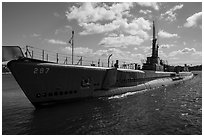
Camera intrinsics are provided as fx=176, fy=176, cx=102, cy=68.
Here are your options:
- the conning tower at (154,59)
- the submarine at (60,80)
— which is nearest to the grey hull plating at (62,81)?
the submarine at (60,80)

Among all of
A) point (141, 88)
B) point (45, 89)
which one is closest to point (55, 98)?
point (45, 89)

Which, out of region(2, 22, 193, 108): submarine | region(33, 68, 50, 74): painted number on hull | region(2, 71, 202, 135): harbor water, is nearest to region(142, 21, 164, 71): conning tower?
region(2, 22, 193, 108): submarine

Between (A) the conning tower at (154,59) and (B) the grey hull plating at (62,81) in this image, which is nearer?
(B) the grey hull plating at (62,81)

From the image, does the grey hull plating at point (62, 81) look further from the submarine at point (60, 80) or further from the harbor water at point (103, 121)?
the harbor water at point (103, 121)

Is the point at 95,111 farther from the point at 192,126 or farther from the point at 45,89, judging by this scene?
the point at 192,126

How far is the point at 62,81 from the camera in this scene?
1744 cm

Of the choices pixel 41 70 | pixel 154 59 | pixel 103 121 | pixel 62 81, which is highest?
pixel 154 59

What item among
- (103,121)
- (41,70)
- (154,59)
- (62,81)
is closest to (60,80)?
(62,81)

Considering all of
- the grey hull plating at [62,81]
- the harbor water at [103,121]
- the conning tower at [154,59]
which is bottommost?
the harbor water at [103,121]

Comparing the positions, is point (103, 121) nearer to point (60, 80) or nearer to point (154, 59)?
point (60, 80)

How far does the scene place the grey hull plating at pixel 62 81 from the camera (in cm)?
1541

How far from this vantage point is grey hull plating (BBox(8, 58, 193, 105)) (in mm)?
15411

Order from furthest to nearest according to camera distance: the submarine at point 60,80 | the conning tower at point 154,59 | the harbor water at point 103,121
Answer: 1. the conning tower at point 154,59
2. the submarine at point 60,80
3. the harbor water at point 103,121

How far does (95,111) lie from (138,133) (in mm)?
5707
